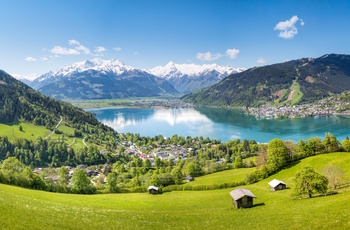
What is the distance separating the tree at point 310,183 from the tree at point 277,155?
34.6 metres

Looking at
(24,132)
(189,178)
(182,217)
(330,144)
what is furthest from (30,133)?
(182,217)

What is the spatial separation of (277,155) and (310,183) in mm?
38965

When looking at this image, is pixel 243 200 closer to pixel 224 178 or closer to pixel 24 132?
pixel 224 178

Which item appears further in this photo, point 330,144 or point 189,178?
point 189,178

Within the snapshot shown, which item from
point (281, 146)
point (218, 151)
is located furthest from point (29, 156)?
point (281, 146)

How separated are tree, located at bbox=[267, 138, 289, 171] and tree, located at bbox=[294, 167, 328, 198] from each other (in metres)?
34.6

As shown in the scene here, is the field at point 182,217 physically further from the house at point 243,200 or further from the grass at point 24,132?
the grass at point 24,132

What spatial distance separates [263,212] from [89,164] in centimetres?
12846

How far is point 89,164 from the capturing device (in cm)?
14900

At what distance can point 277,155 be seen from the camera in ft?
259

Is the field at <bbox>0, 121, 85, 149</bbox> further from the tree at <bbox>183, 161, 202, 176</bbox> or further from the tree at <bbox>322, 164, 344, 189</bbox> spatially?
the tree at <bbox>322, 164, 344, 189</bbox>

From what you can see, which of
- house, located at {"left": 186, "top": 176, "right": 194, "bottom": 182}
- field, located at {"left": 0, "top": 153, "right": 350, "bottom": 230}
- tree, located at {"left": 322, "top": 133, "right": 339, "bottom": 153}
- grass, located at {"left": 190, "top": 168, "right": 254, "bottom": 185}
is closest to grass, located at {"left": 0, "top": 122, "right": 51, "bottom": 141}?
house, located at {"left": 186, "top": 176, "right": 194, "bottom": 182}

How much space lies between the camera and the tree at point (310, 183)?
4091 centimetres

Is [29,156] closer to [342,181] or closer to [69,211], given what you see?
[69,211]
